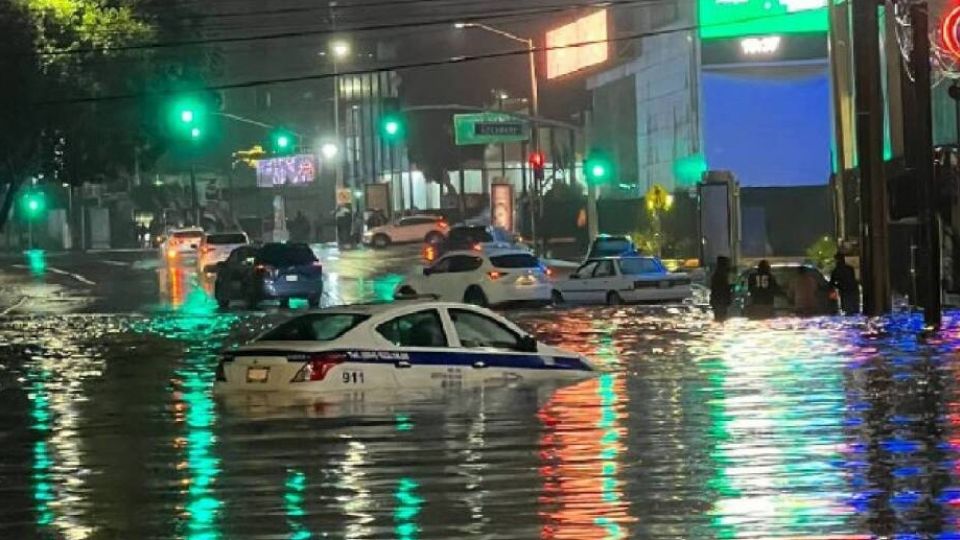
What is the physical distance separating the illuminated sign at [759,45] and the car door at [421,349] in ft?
150

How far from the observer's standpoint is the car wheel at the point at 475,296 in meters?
39.1

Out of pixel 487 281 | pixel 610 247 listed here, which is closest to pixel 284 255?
pixel 487 281

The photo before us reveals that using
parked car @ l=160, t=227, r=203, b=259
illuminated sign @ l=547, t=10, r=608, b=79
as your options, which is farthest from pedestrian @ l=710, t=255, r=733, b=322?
illuminated sign @ l=547, t=10, r=608, b=79

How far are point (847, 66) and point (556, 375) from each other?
3929 centimetres

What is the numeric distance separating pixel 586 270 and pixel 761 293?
8.16 m

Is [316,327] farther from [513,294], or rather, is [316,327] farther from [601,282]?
[601,282]

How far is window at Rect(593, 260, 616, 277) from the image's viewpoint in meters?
41.3

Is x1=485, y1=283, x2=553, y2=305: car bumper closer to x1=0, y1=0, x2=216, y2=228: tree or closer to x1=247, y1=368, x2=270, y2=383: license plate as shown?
x1=0, y1=0, x2=216, y2=228: tree

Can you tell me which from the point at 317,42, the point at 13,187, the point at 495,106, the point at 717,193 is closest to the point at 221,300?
the point at 13,187

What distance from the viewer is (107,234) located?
338 feet

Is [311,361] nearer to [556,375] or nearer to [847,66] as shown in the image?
[556,375]

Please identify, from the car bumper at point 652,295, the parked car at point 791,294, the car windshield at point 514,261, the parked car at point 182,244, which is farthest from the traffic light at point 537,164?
the parked car at point 791,294

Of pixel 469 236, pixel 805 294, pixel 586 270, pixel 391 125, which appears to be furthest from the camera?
pixel 469 236

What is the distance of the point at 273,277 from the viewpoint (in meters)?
40.7
